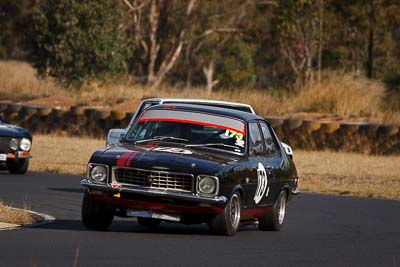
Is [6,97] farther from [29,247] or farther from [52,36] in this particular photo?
[29,247]

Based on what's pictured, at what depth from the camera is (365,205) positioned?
18734mm

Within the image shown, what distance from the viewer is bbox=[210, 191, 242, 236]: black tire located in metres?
12.4

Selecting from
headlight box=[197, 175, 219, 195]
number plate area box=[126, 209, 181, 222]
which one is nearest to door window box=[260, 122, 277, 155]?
headlight box=[197, 175, 219, 195]

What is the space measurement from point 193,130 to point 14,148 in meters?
8.67

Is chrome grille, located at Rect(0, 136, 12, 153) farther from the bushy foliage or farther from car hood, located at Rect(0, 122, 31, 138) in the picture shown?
the bushy foliage

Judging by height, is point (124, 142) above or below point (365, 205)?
above

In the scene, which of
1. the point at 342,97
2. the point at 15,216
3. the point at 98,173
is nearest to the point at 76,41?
the point at 342,97

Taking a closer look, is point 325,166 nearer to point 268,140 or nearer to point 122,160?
point 268,140

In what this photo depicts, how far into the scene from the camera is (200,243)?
38.9ft

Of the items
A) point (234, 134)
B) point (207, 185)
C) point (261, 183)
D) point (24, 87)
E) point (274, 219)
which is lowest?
point (24, 87)

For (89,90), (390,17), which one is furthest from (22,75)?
(390,17)

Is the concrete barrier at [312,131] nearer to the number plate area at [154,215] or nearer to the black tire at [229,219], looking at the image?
the black tire at [229,219]

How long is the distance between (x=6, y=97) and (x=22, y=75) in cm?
491

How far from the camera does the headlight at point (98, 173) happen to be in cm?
1238
